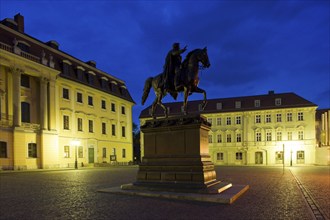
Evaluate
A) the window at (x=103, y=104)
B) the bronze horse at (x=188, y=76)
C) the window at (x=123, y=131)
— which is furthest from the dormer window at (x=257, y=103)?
the bronze horse at (x=188, y=76)

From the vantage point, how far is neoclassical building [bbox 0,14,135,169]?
3044 centimetres

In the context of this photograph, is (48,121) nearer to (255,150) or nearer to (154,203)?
(154,203)

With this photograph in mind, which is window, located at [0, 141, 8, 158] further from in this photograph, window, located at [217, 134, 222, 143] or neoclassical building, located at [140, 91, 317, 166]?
window, located at [217, 134, 222, 143]

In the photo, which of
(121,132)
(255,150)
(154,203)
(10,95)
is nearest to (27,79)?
(10,95)

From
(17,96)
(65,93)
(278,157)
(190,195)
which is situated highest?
(65,93)

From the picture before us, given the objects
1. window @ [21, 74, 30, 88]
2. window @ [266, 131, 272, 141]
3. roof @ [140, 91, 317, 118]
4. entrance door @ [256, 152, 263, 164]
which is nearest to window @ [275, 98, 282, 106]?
roof @ [140, 91, 317, 118]

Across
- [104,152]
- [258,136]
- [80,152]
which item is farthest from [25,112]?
[258,136]

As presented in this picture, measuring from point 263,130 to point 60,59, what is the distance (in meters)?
36.1

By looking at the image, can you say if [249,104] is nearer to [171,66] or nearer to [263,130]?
[263,130]

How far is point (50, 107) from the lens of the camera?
34938 mm

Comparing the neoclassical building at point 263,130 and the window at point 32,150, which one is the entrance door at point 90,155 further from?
the neoclassical building at point 263,130

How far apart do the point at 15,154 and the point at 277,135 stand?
42.3 m

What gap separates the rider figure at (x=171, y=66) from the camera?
442 inches

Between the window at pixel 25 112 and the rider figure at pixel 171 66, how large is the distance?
1009 inches
